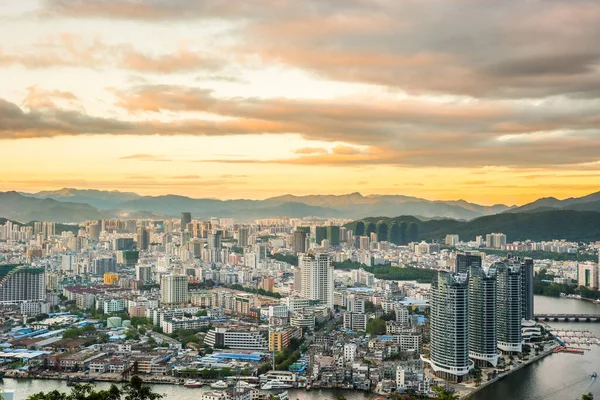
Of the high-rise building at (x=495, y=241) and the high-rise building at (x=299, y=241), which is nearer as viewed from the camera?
the high-rise building at (x=299, y=241)

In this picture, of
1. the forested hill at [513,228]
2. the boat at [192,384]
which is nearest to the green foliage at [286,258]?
the forested hill at [513,228]

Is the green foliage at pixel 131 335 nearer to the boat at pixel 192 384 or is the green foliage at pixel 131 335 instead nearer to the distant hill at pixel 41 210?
the boat at pixel 192 384

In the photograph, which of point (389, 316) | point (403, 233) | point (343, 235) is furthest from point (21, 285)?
point (403, 233)

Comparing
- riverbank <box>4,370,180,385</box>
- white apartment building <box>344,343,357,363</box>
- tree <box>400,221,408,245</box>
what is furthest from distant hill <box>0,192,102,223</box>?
white apartment building <box>344,343,357,363</box>

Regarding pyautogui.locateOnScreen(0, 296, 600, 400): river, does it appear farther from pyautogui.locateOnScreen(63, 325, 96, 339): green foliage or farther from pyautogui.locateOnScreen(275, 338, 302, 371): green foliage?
pyautogui.locateOnScreen(63, 325, 96, 339): green foliage

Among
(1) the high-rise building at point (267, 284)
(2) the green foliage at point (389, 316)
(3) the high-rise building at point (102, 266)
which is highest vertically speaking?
(3) the high-rise building at point (102, 266)

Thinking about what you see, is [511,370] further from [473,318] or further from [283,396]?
[283,396]

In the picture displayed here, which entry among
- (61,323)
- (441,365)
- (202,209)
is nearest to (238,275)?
(61,323)
